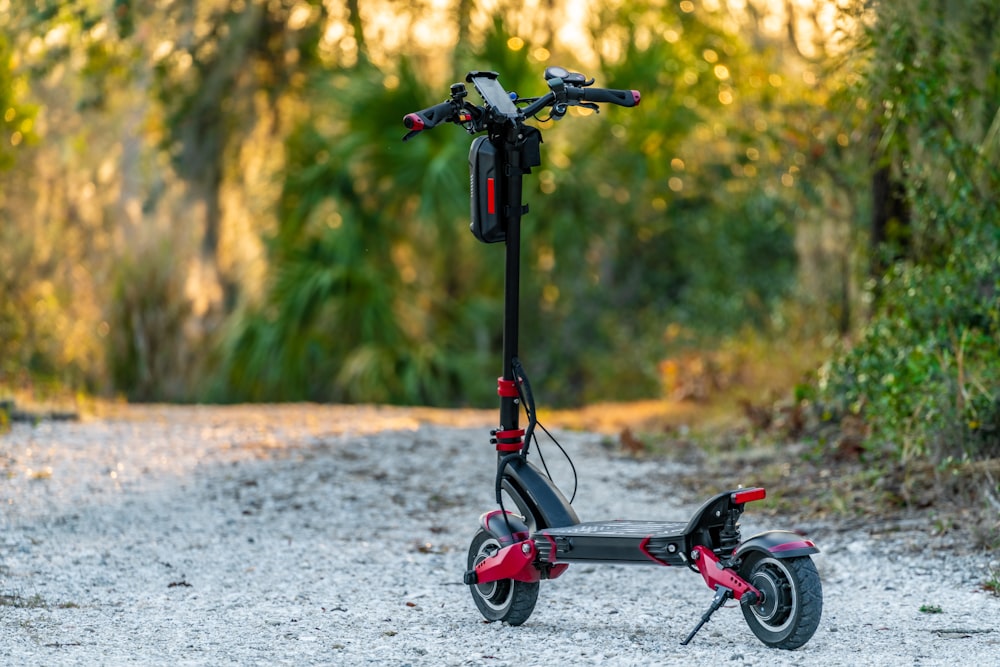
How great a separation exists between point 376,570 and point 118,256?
824cm

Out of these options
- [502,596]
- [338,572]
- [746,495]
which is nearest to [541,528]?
[502,596]

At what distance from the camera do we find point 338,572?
564cm

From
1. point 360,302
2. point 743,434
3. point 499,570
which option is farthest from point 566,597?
point 360,302

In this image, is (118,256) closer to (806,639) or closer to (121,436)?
(121,436)

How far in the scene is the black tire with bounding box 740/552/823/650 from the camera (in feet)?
13.4

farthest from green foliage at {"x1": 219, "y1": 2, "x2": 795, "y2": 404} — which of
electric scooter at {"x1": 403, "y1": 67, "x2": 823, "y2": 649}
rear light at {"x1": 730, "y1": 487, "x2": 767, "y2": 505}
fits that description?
rear light at {"x1": 730, "y1": 487, "x2": 767, "y2": 505}

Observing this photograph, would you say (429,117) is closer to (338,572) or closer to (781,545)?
(781,545)

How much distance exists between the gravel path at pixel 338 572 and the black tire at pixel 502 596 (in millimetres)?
64

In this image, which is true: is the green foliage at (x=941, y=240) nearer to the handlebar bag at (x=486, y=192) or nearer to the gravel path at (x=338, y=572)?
the gravel path at (x=338, y=572)

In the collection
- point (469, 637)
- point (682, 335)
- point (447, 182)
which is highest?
point (447, 182)

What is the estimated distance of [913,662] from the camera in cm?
414

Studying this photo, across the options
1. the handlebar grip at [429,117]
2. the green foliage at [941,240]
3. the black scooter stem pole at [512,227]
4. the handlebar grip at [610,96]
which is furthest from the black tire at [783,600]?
the green foliage at [941,240]

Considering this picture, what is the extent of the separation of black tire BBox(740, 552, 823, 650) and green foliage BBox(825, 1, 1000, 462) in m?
2.48

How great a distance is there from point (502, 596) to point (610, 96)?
5.84 ft
